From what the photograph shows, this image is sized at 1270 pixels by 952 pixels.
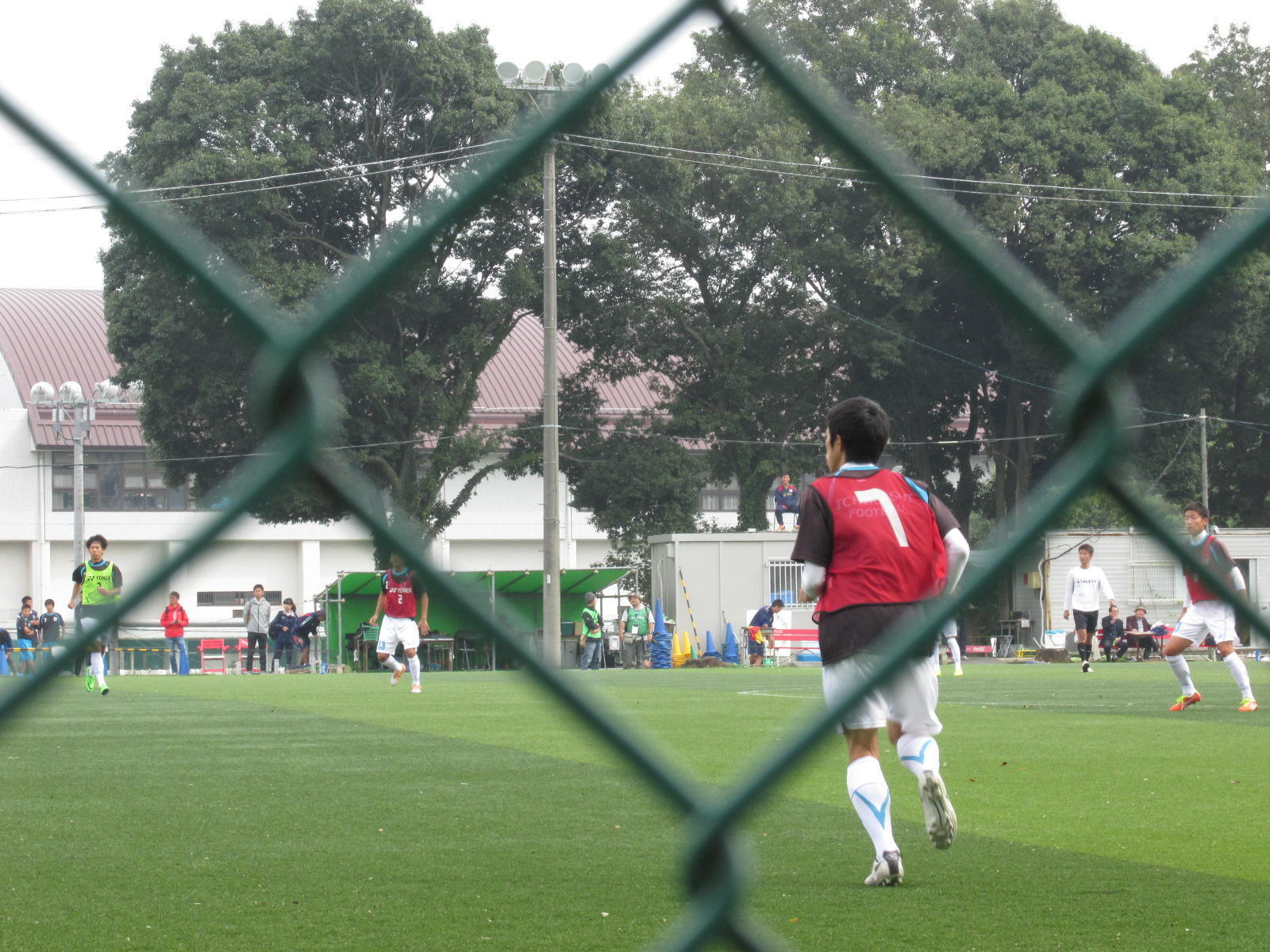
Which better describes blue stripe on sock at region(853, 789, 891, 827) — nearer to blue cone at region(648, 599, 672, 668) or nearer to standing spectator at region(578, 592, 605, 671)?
standing spectator at region(578, 592, 605, 671)

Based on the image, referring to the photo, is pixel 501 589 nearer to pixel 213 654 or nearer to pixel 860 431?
pixel 213 654

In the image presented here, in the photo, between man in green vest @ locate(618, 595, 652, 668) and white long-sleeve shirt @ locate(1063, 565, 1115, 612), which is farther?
man in green vest @ locate(618, 595, 652, 668)

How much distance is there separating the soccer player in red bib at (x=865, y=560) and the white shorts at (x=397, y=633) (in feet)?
41.5

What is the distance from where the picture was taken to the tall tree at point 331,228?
126cm

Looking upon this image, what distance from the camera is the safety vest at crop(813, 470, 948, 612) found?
504 centimetres

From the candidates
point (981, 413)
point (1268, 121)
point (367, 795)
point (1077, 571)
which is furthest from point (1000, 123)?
point (367, 795)

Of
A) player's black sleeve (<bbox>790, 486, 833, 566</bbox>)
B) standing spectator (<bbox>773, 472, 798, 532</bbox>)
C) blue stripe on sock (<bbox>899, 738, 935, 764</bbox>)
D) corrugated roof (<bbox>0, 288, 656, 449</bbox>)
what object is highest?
corrugated roof (<bbox>0, 288, 656, 449</bbox>)

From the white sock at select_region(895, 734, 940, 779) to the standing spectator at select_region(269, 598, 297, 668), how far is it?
83.3ft

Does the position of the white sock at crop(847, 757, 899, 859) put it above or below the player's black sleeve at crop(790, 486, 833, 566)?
below

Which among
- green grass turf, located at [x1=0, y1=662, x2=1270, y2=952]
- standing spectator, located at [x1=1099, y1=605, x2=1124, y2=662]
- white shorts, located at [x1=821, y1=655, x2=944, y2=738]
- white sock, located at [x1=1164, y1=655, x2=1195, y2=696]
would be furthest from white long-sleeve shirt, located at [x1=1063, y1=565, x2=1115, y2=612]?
white shorts, located at [x1=821, y1=655, x2=944, y2=738]

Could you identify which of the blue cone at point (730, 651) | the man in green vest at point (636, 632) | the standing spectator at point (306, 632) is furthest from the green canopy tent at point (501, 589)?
the blue cone at point (730, 651)

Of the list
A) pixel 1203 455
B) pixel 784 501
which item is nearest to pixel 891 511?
pixel 1203 455

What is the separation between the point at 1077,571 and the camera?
69.4 feet

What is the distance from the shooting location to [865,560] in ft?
16.6
